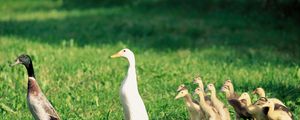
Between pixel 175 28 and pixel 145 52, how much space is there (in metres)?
4.93

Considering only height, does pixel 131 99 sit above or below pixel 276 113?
above

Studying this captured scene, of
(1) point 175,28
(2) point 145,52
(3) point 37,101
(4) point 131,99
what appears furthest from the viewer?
(1) point 175,28

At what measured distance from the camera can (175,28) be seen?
22.3 meters

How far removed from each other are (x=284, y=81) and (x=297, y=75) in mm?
363

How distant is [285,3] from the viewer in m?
26.3

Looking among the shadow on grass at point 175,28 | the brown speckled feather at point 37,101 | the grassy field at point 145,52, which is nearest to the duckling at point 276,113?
the grassy field at point 145,52

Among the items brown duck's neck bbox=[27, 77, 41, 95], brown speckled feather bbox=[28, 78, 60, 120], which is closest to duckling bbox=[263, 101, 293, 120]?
brown speckled feather bbox=[28, 78, 60, 120]

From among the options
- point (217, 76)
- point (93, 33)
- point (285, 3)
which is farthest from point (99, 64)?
point (285, 3)

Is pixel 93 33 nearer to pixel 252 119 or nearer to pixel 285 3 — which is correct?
pixel 285 3

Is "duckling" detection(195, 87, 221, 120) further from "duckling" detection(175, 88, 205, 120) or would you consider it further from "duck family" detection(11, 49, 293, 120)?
"duckling" detection(175, 88, 205, 120)

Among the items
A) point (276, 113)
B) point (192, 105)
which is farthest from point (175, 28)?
point (276, 113)

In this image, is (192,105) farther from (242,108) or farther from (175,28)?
(175,28)

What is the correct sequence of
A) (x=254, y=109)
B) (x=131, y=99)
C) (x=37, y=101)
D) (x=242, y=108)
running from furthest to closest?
(x=242, y=108) → (x=254, y=109) → (x=37, y=101) → (x=131, y=99)

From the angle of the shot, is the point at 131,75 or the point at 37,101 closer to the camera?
the point at 131,75
